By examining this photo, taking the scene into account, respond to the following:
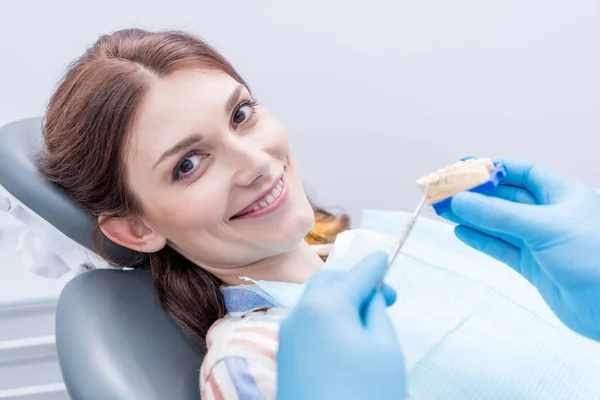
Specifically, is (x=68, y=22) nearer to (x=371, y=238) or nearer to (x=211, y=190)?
(x=211, y=190)

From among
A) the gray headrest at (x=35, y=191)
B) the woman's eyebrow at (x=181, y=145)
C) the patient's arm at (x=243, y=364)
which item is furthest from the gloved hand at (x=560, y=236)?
the gray headrest at (x=35, y=191)

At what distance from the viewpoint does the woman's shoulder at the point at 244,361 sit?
88 centimetres

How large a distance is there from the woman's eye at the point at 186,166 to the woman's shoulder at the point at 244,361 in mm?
243

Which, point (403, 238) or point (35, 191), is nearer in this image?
point (403, 238)

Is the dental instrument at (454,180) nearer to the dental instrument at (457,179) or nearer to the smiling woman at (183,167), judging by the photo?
the dental instrument at (457,179)

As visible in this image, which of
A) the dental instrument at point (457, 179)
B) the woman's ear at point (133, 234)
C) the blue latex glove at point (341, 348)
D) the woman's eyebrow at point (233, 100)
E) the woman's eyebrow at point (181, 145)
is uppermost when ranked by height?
the woman's eyebrow at point (233, 100)

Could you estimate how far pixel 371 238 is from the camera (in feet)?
3.91

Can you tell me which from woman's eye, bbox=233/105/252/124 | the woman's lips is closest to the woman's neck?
the woman's lips

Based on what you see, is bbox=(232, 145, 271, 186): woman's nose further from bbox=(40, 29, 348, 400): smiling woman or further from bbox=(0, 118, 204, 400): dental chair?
bbox=(0, 118, 204, 400): dental chair

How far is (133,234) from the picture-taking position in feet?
3.55

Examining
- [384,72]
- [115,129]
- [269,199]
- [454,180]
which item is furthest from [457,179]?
[384,72]

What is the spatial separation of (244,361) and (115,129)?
0.40m

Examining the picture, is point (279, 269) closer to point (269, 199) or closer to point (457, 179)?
point (269, 199)

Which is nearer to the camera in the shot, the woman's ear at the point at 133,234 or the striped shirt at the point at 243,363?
the striped shirt at the point at 243,363
